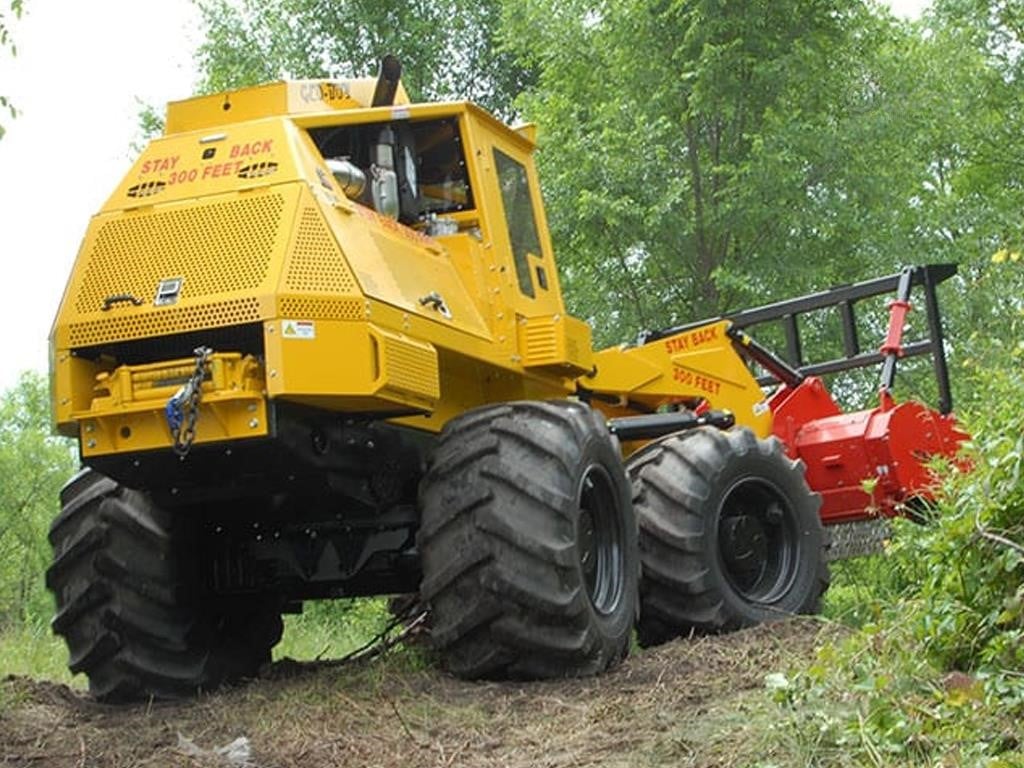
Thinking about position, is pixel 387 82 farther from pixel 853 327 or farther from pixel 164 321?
pixel 853 327

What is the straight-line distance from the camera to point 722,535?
927cm

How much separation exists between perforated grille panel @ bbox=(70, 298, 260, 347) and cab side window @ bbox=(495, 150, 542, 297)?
6.86 feet

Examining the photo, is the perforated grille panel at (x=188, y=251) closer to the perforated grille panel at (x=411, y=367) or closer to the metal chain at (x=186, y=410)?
the metal chain at (x=186, y=410)

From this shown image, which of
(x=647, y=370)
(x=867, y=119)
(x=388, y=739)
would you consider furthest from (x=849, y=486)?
(x=867, y=119)

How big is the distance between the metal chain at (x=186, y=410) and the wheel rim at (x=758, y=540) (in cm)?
338

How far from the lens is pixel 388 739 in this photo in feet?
21.0

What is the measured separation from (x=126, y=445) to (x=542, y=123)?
546 inches

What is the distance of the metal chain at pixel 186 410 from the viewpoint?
689 centimetres

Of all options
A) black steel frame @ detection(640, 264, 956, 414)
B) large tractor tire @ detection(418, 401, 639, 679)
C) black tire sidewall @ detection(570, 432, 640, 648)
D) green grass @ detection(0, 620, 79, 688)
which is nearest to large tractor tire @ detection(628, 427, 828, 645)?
black tire sidewall @ detection(570, 432, 640, 648)

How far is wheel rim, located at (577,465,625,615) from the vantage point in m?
8.05

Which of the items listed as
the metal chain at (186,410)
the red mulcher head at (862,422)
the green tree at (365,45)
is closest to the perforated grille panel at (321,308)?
the metal chain at (186,410)

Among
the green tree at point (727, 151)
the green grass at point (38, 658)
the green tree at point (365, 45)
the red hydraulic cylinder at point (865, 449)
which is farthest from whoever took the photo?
the green tree at point (365, 45)

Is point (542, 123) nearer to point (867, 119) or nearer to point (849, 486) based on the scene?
point (867, 119)

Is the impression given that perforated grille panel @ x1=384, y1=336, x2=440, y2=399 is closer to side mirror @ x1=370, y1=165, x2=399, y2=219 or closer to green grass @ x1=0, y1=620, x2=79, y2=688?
side mirror @ x1=370, y1=165, x2=399, y2=219
